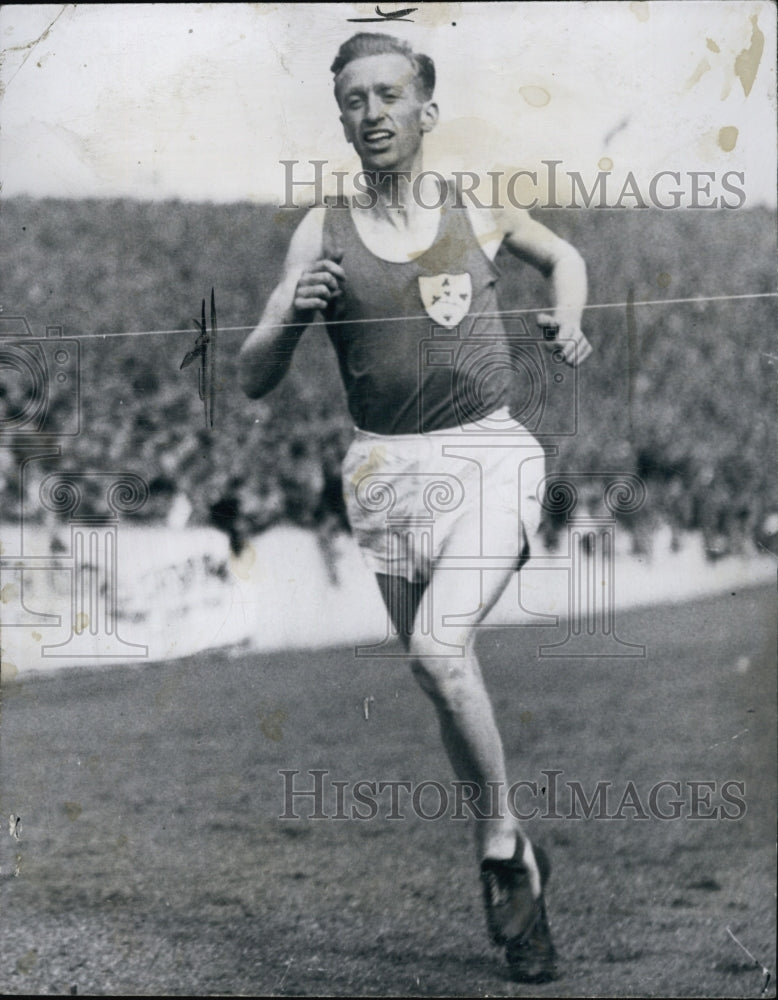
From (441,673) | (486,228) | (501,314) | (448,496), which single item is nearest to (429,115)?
(486,228)

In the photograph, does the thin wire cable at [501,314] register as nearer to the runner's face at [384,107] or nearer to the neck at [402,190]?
→ the neck at [402,190]

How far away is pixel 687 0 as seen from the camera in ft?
10.3

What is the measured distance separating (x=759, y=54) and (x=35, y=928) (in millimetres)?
3286

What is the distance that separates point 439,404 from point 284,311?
0.52 m

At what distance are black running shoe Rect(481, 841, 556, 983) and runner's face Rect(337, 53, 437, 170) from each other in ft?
6.72

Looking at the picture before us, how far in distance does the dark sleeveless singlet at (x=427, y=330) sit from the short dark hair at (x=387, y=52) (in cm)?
35

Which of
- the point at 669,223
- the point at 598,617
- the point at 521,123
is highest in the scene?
the point at 521,123

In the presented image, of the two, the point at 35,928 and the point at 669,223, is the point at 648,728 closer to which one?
the point at 669,223

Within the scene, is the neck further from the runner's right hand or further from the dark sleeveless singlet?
the runner's right hand

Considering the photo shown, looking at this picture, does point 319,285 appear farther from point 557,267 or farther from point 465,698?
point 465,698

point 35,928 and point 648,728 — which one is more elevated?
point 648,728

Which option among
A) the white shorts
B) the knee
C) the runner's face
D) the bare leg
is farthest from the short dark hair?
the knee

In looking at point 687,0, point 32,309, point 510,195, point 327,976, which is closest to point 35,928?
point 327,976

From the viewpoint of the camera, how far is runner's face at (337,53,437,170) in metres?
3.11
